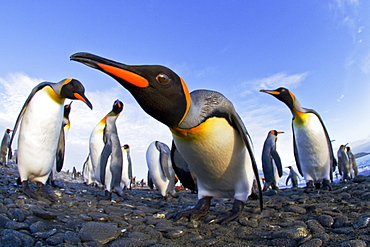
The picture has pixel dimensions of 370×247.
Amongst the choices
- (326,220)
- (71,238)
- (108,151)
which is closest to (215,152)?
(326,220)

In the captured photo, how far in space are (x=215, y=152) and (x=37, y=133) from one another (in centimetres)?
312

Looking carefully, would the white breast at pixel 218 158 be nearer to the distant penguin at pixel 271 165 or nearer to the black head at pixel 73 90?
the black head at pixel 73 90

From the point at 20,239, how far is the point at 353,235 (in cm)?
262

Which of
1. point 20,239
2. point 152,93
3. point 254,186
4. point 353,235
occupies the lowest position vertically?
point 20,239

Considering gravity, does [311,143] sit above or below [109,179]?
above

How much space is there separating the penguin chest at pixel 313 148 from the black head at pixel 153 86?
400 centimetres

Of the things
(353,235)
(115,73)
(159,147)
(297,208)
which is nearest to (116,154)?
(159,147)

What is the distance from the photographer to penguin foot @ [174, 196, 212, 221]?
118 inches

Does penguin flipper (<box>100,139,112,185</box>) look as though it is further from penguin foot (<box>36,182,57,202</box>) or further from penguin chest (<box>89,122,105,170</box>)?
penguin foot (<box>36,182,57,202</box>)

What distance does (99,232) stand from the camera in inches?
98.3

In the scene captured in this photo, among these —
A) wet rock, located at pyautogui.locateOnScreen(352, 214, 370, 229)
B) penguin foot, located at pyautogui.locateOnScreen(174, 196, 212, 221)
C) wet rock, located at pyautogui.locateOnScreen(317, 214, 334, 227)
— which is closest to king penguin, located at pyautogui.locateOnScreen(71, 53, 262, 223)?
penguin foot, located at pyautogui.locateOnScreen(174, 196, 212, 221)

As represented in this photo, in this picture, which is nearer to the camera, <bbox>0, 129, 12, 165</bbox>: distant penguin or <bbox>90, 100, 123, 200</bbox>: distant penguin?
<bbox>90, 100, 123, 200</bbox>: distant penguin

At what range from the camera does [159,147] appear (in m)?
7.54

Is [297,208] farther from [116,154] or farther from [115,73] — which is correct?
[116,154]
